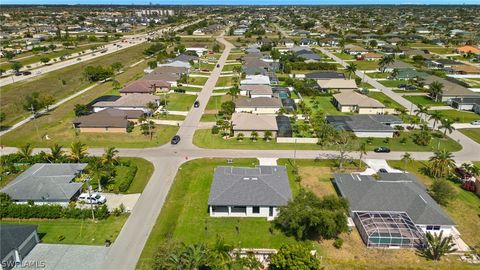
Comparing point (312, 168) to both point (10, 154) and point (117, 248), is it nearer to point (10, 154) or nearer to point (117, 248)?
point (117, 248)

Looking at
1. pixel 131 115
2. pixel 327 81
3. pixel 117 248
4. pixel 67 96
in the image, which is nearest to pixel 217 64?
pixel 327 81

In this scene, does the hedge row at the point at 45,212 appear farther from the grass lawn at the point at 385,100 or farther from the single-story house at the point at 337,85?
the single-story house at the point at 337,85

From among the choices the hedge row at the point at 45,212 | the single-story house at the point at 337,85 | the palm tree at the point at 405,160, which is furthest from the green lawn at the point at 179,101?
the palm tree at the point at 405,160

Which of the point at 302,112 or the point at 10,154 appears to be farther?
the point at 302,112

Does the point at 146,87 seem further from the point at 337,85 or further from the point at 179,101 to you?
the point at 337,85

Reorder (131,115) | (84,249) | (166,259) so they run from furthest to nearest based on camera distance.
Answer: (131,115), (84,249), (166,259)

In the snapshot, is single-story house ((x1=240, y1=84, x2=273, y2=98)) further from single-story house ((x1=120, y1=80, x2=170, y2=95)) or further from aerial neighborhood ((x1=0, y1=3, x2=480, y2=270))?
single-story house ((x1=120, y1=80, x2=170, y2=95))
